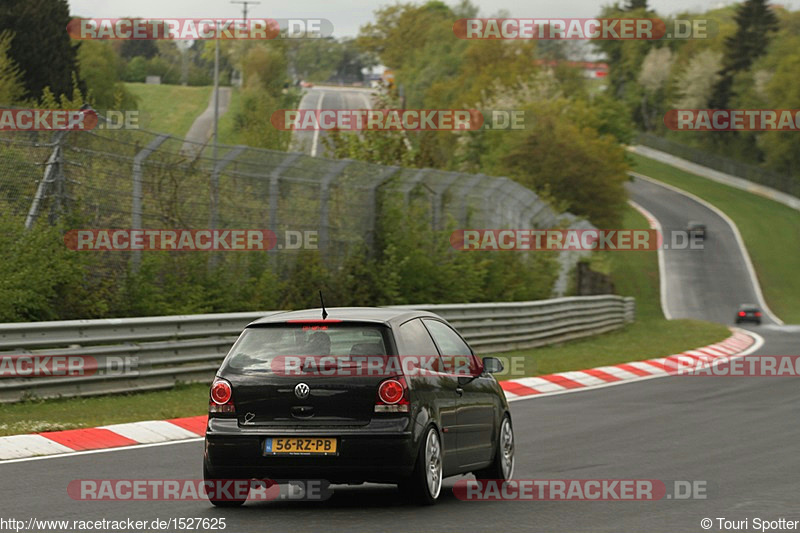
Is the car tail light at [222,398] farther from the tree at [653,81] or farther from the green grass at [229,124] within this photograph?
the tree at [653,81]

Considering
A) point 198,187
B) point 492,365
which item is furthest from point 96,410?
point 198,187

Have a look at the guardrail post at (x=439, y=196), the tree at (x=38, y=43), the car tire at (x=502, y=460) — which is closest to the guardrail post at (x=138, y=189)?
the car tire at (x=502, y=460)

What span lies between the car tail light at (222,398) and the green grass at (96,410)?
4.34 m

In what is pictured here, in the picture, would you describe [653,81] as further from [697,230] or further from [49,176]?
[49,176]

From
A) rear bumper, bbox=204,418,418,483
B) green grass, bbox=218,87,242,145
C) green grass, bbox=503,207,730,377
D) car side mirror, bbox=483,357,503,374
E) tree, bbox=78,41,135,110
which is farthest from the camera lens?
green grass, bbox=218,87,242,145

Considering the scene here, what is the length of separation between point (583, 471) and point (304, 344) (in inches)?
125

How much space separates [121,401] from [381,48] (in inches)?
6900

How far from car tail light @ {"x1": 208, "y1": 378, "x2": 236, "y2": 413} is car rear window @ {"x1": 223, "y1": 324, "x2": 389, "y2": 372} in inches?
4.6

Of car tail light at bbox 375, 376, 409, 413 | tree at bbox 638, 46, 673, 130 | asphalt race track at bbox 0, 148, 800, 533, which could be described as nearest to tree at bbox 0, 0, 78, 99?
asphalt race track at bbox 0, 148, 800, 533

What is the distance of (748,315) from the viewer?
6312cm

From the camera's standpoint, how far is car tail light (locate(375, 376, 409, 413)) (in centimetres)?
Answer: 881

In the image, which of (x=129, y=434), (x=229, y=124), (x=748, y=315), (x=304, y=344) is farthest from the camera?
(x=229, y=124)

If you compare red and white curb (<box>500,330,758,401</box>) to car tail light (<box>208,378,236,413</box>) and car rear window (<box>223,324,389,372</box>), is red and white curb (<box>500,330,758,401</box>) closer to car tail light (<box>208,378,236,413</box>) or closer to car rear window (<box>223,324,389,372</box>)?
car rear window (<box>223,324,389,372</box>)

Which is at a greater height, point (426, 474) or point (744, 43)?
point (744, 43)
